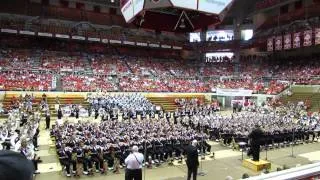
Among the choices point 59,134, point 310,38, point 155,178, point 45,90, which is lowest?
point 155,178

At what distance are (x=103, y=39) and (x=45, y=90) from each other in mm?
14352

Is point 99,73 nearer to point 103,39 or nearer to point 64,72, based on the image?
point 64,72

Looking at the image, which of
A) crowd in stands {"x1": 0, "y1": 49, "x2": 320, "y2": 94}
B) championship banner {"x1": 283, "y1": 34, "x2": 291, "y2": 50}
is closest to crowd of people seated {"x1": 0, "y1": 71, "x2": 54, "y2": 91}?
crowd in stands {"x1": 0, "y1": 49, "x2": 320, "y2": 94}

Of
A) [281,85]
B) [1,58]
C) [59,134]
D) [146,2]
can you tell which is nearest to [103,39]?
[1,58]

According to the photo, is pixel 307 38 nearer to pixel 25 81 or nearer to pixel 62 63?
pixel 62 63

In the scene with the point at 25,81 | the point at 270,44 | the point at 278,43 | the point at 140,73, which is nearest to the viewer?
the point at 25,81

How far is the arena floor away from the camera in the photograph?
1187 centimetres

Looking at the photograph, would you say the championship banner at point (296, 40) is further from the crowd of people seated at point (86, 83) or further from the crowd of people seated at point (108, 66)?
the crowd of people seated at point (86, 83)

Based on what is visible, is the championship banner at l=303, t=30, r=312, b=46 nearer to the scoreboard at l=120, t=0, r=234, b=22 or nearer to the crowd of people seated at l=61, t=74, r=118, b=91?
the crowd of people seated at l=61, t=74, r=118, b=91

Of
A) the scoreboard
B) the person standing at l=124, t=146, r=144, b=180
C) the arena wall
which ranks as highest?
the scoreboard

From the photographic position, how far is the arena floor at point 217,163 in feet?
38.9

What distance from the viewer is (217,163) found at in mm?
13773

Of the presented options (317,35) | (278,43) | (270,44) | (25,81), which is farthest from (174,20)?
(270,44)

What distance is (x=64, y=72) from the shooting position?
35.6 meters
